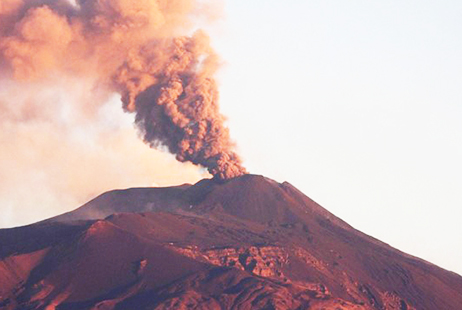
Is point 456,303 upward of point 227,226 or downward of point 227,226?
downward

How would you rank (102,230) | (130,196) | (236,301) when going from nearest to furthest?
(236,301) → (102,230) → (130,196)

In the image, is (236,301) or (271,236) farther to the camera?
(271,236)

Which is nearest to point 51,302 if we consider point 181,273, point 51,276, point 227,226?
point 51,276

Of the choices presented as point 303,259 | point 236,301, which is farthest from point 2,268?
point 303,259

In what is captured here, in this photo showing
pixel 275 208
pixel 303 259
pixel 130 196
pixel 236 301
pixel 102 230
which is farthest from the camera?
pixel 130 196

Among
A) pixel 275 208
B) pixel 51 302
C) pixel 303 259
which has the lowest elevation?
pixel 51 302

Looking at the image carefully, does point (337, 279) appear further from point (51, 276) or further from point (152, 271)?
point (51, 276)
